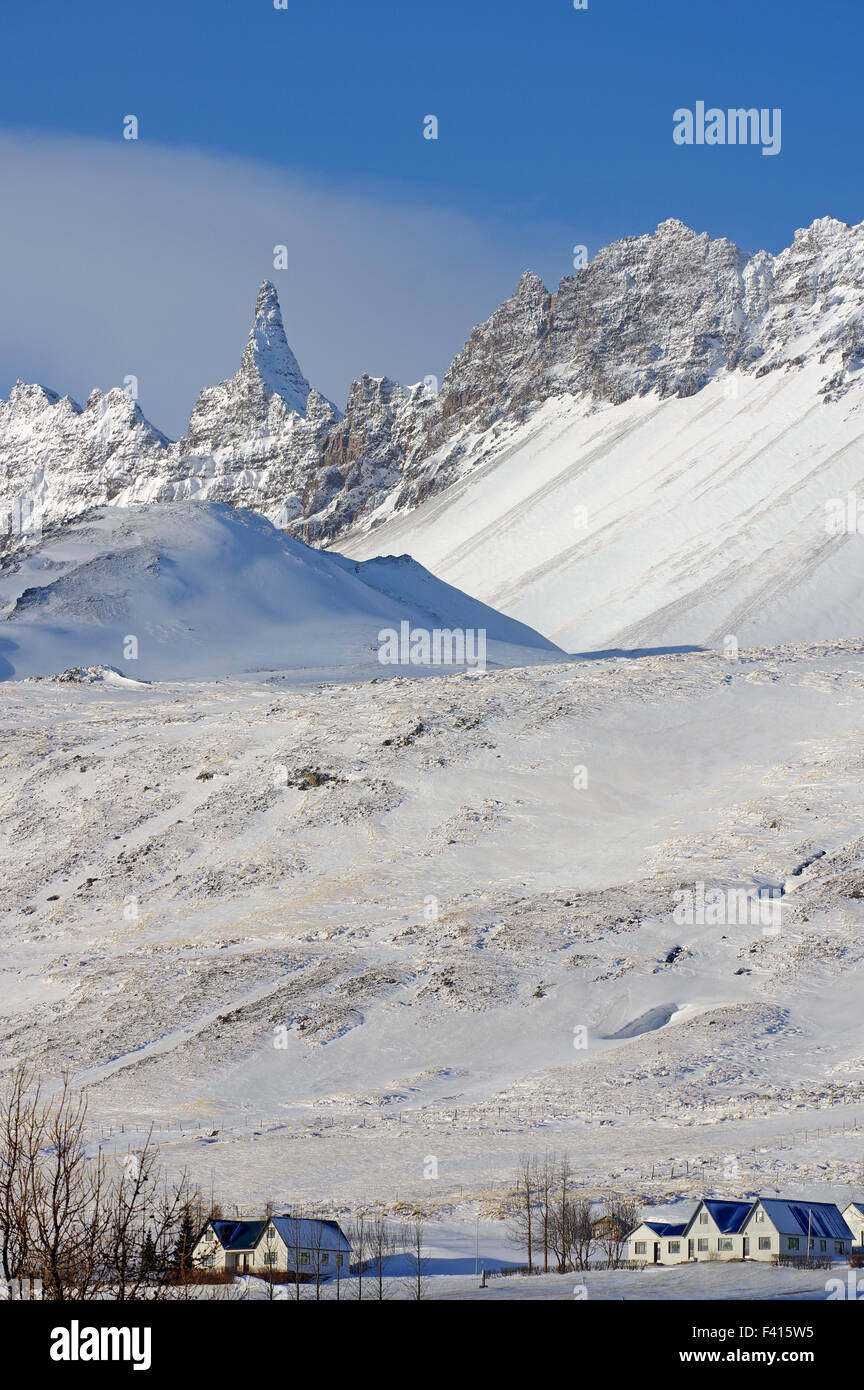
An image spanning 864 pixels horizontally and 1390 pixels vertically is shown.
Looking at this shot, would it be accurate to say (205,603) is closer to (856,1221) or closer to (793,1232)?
(856,1221)

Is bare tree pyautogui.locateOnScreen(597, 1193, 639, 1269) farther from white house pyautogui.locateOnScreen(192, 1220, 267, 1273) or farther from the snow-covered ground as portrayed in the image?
white house pyautogui.locateOnScreen(192, 1220, 267, 1273)

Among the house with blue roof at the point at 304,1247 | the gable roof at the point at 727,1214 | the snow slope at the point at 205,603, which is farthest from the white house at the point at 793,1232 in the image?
the snow slope at the point at 205,603

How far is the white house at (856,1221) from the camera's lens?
3428 cm

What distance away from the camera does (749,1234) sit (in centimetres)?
3275

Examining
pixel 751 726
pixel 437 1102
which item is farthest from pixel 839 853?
pixel 437 1102

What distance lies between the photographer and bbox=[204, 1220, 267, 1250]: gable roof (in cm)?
3284

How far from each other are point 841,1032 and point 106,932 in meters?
38.1

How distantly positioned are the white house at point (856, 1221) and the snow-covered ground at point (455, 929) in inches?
212

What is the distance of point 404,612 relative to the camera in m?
161

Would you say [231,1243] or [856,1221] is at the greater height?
[856,1221]

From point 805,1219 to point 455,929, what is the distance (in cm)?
3973

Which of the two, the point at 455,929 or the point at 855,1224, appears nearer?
the point at 855,1224

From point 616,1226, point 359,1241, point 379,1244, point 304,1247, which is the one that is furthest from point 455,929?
point 304,1247
